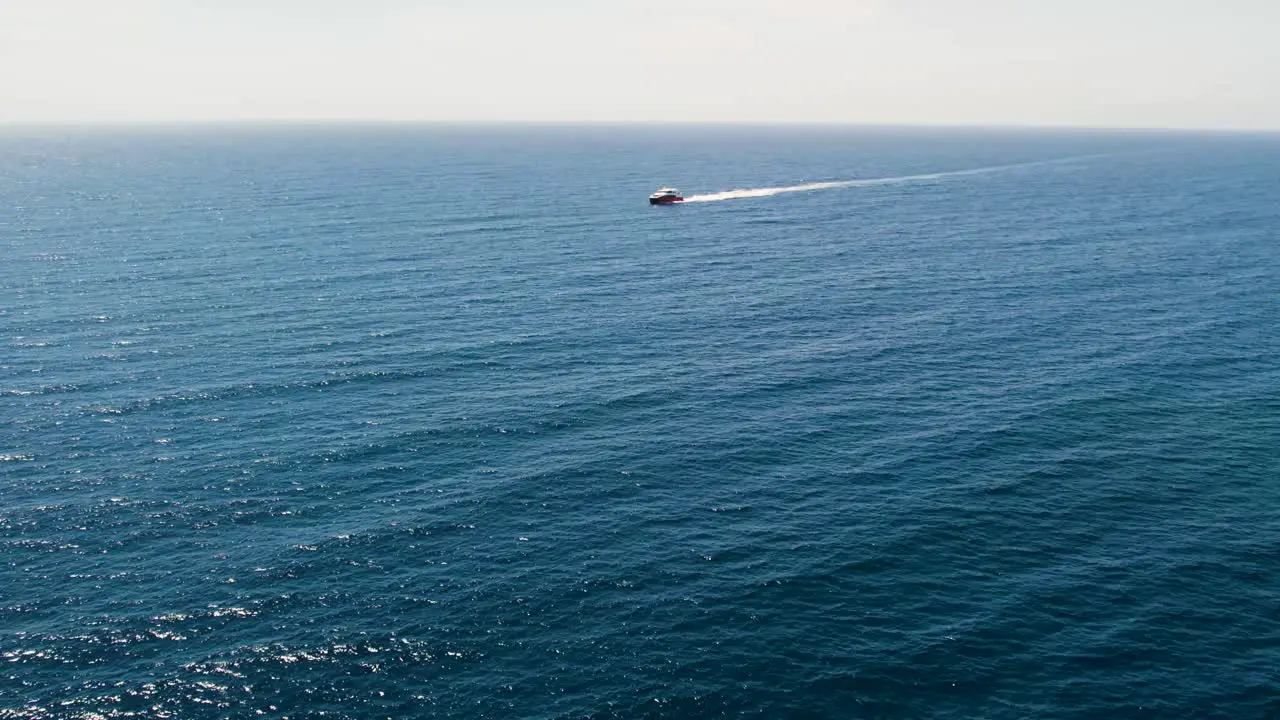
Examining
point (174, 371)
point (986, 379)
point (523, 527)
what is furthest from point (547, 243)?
point (523, 527)

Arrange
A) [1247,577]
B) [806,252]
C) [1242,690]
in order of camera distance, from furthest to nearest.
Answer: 1. [806,252]
2. [1247,577]
3. [1242,690]

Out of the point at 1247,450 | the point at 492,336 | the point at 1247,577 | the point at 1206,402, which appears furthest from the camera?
the point at 492,336

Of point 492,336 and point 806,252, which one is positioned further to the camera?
point 806,252

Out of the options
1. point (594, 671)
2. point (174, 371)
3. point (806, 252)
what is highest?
point (806, 252)

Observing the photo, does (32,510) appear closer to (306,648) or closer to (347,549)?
(347,549)

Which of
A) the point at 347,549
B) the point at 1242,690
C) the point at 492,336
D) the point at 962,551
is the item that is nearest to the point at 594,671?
the point at 347,549

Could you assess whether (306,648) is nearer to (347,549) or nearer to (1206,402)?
(347,549)

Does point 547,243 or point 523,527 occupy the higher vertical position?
point 547,243
